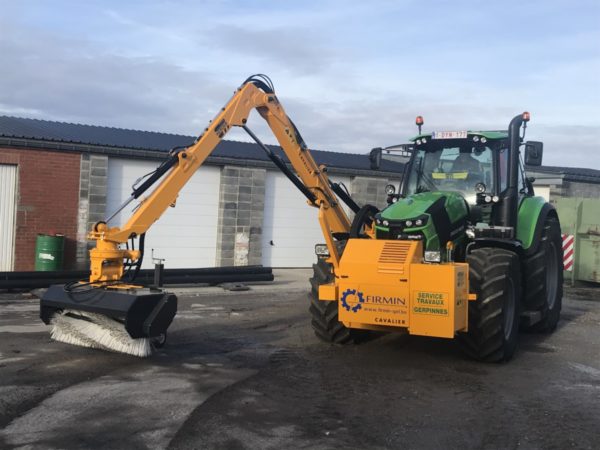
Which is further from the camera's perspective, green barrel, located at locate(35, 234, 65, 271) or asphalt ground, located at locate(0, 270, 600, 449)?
green barrel, located at locate(35, 234, 65, 271)

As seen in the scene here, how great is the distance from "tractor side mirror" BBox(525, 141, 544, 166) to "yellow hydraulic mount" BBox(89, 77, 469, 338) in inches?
101

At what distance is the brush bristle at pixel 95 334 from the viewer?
6824mm

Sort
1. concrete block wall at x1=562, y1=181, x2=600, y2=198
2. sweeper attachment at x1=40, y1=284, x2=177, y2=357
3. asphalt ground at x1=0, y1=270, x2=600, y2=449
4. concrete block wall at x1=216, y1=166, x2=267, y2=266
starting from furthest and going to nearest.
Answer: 1. concrete block wall at x1=562, y1=181, x2=600, y2=198
2. concrete block wall at x1=216, y1=166, x2=267, y2=266
3. sweeper attachment at x1=40, y1=284, x2=177, y2=357
4. asphalt ground at x1=0, y1=270, x2=600, y2=449

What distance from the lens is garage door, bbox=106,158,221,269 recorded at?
1559 cm

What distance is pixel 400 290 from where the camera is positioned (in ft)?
22.3

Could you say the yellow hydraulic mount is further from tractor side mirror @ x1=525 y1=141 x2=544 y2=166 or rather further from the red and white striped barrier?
the red and white striped barrier

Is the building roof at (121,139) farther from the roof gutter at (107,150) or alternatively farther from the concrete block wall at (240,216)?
the concrete block wall at (240,216)

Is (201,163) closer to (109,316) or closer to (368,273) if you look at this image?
(109,316)

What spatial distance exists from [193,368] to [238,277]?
7.91m

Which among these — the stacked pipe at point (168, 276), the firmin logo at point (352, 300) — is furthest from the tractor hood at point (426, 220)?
the stacked pipe at point (168, 276)

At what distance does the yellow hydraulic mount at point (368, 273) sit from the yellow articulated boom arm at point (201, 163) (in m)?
0.01

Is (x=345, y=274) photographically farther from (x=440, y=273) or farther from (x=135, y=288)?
(x=135, y=288)

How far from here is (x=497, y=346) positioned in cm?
725

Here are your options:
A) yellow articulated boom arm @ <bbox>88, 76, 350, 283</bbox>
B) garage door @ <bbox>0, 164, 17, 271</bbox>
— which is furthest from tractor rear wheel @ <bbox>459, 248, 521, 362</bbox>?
garage door @ <bbox>0, 164, 17, 271</bbox>
